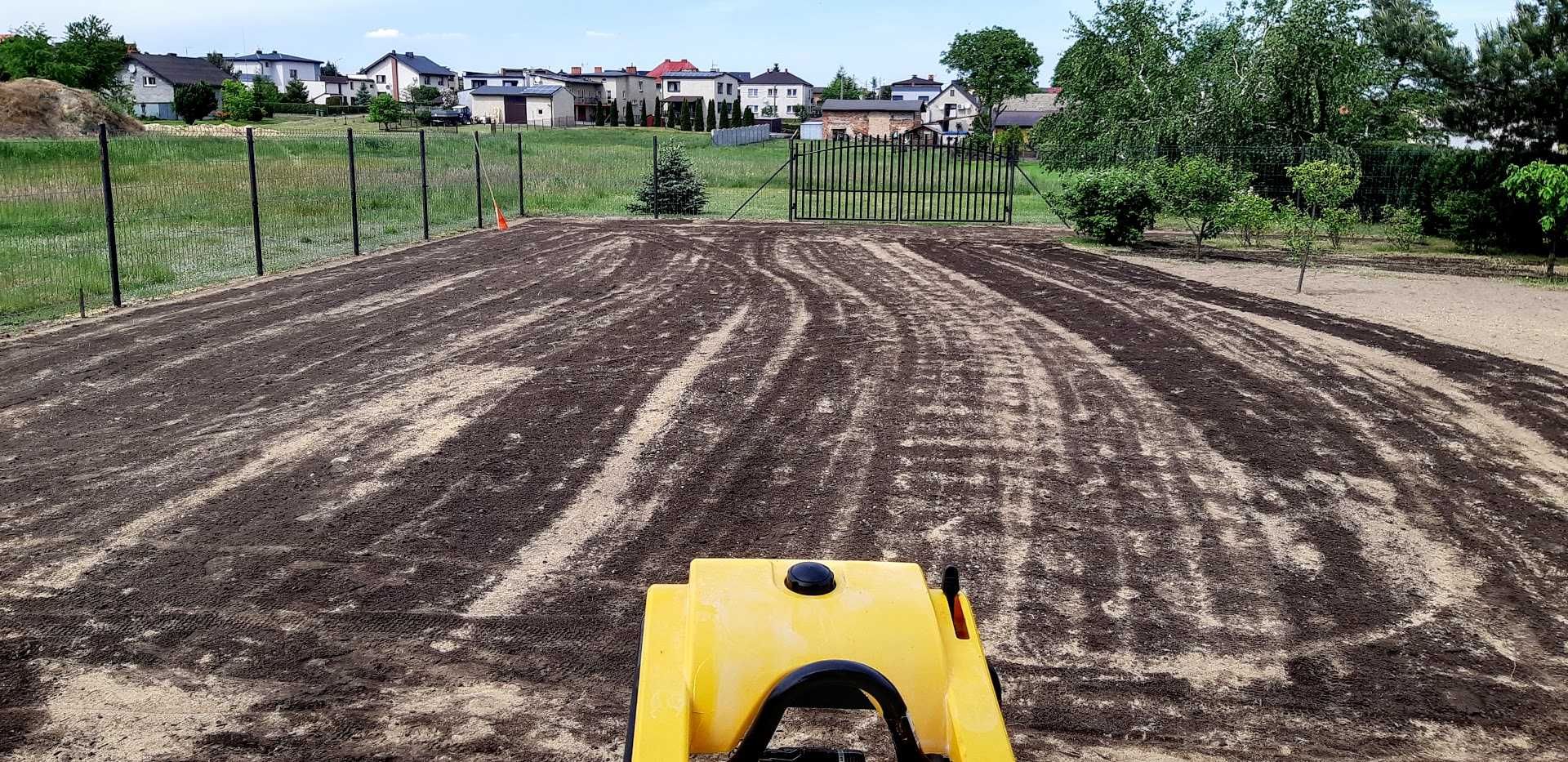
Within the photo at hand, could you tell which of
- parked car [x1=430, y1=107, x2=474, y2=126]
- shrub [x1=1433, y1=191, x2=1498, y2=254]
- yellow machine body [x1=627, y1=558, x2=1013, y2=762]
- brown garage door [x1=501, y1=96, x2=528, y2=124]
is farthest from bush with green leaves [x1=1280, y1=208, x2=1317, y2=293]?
brown garage door [x1=501, y1=96, x2=528, y2=124]

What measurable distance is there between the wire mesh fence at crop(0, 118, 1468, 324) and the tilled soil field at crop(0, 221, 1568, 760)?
2.91 metres

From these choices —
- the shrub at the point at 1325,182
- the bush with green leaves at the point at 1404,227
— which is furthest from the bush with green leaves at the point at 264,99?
the shrub at the point at 1325,182

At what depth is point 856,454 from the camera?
292 inches

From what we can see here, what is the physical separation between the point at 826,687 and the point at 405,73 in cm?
14961

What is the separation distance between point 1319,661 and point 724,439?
13.3 ft

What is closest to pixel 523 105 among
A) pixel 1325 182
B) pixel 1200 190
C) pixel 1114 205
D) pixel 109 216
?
pixel 1114 205

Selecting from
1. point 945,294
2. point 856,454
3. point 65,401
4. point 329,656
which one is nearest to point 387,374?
point 65,401

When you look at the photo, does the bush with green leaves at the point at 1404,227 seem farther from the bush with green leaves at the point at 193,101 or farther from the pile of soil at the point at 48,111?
the bush with green leaves at the point at 193,101

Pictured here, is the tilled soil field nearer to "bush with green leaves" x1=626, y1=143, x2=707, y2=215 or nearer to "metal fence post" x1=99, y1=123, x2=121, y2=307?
"metal fence post" x1=99, y1=123, x2=121, y2=307

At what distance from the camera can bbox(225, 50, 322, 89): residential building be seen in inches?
5679

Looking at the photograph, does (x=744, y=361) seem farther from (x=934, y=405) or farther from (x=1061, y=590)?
(x=1061, y=590)

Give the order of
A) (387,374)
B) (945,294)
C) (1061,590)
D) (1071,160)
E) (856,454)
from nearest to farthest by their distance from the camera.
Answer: (1061,590), (856,454), (387,374), (945,294), (1071,160)

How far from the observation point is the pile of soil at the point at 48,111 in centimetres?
3991

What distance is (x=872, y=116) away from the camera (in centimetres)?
9594
